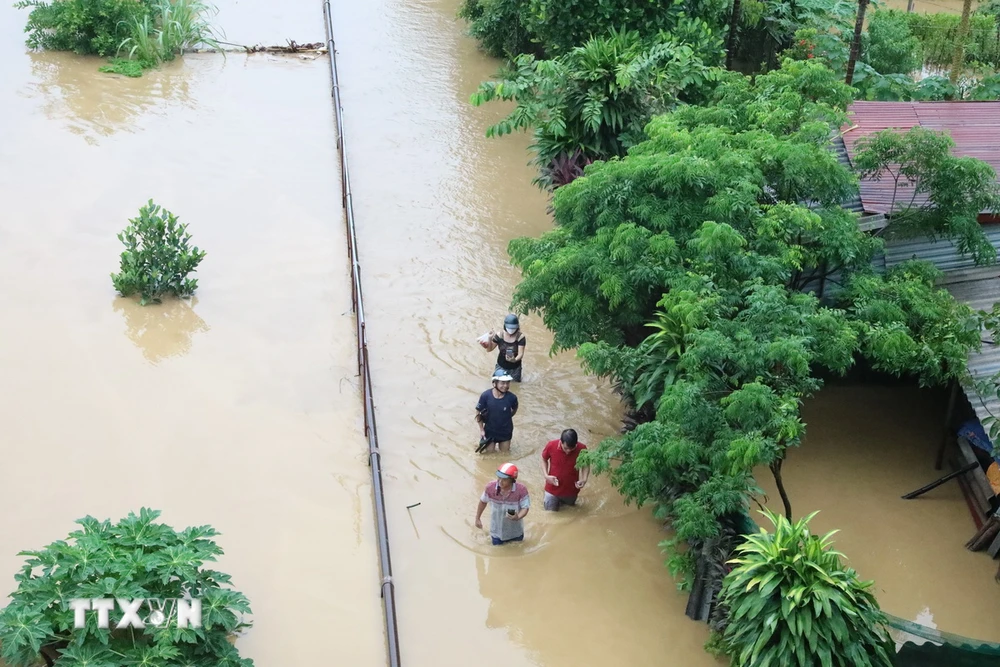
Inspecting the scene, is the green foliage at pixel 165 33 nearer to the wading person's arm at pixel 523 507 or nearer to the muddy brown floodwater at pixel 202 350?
the muddy brown floodwater at pixel 202 350

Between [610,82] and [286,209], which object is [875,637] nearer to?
[610,82]

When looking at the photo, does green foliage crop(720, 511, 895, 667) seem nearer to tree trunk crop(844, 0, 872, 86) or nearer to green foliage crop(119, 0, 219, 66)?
tree trunk crop(844, 0, 872, 86)

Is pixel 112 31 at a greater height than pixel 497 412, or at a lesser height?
greater

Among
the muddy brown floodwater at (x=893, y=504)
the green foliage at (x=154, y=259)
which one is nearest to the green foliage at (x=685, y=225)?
the muddy brown floodwater at (x=893, y=504)

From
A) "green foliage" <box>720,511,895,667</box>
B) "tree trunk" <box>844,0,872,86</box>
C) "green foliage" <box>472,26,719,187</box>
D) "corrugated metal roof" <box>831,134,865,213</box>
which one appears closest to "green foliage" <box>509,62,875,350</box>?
"corrugated metal roof" <box>831,134,865,213</box>

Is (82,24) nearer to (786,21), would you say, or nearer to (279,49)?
(279,49)

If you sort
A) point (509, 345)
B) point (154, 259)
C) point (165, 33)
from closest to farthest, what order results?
1. point (509, 345)
2. point (154, 259)
3. point (165, 33)

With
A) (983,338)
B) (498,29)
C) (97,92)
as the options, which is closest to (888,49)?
(498,29)
